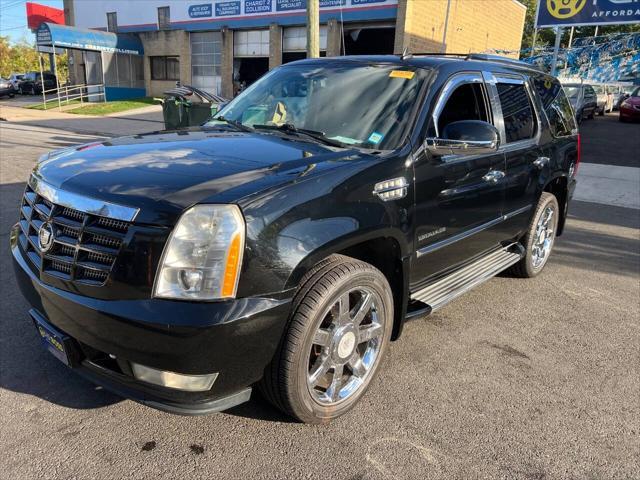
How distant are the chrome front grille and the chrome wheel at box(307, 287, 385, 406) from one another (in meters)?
1.03

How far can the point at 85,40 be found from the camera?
2909cm

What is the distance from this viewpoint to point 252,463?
242 centimetres

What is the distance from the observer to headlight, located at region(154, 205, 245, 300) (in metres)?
2.09

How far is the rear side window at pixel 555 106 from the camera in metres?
4.72

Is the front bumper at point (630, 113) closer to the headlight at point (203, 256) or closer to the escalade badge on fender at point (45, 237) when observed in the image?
the headlight at point (203, 256)

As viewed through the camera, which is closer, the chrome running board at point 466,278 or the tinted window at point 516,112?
the chrome running board at point 466,278

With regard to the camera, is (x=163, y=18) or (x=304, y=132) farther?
(x=163, y=18)

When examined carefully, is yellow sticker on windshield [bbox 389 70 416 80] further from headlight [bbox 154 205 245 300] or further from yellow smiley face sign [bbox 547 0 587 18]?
yellow smiley face sign [bbox 547 0 587 18]

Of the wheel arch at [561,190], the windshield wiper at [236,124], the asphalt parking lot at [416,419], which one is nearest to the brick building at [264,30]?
the wheel arch at [561,190]

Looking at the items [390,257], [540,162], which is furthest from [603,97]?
[390,257]

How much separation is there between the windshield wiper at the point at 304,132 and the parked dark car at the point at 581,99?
22.9m

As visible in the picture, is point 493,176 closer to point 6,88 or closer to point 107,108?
point 107,108

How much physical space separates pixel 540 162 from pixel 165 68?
32.3 meters

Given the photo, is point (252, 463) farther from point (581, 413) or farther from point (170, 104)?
point (170, 104)
